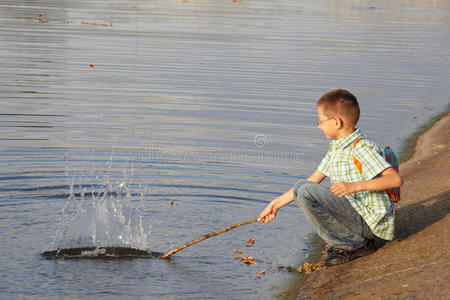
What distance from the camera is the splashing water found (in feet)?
21.5

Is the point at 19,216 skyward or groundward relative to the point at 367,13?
groundward

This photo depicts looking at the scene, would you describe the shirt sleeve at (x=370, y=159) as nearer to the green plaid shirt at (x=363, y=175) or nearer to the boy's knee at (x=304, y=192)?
the green plaid shirt at (x=363, y=175)

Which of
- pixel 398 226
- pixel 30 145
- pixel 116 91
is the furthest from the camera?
pixel 116 91

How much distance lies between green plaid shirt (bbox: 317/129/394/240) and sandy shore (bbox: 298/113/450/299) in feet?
0.80

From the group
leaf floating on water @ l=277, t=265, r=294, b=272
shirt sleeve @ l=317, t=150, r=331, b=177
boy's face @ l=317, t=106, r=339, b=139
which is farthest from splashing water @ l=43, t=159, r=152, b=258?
boy's face @ l=317, t=106, r=339, b=139

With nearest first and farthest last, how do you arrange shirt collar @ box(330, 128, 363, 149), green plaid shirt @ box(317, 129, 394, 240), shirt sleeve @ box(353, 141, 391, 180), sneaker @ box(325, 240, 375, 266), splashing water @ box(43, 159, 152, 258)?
shirt sleeve @ box(353, 141, 391, 180) → green plaid shirt @ box(317, 129, 394, 240) → shirt collar @ box(330, 128, 363, 149) → sneaker @ box(325, 240, 375, 266) → splashing water @ box(43, 159, 152, 258)

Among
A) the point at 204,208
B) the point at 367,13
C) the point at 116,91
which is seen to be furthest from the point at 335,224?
the point at 367,13

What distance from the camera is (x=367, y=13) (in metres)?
37.5

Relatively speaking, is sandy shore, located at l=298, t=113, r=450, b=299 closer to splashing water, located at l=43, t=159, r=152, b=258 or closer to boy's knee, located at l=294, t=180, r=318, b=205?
boy's knee, located at l=294, t=180, r=318, b=205

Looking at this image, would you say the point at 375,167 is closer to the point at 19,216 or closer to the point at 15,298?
the point at 15,298

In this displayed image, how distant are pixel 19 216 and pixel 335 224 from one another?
323cm

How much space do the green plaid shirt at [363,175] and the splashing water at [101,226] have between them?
1861 mm

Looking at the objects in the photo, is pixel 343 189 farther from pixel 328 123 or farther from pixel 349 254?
pixel 349 254

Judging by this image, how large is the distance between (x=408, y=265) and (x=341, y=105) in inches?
48.4
